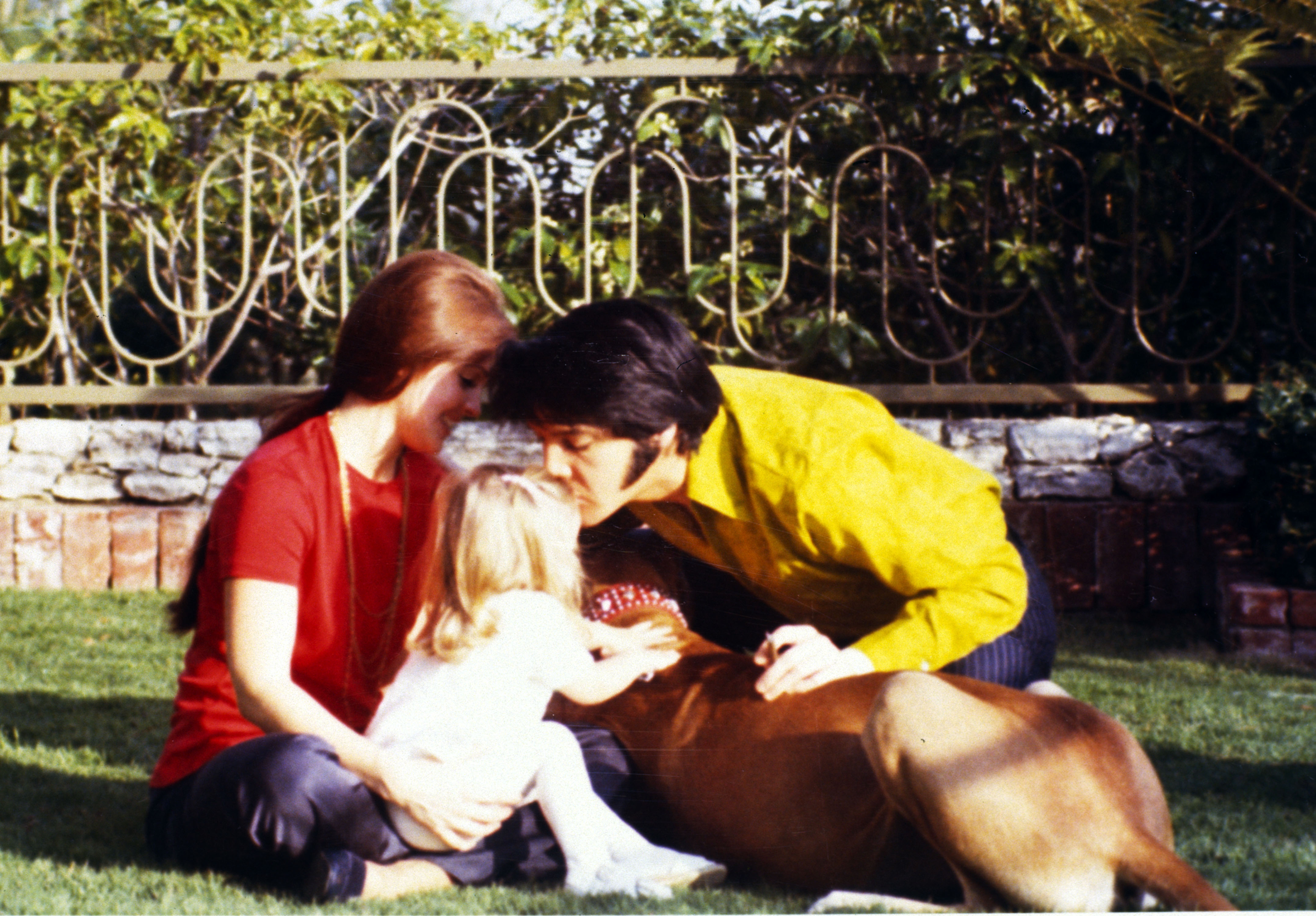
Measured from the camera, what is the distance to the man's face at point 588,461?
6.49 ft

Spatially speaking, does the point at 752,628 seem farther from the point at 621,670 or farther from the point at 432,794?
the point at 432,794

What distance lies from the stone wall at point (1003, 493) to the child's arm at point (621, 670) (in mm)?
1784

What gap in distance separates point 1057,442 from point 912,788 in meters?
2.78

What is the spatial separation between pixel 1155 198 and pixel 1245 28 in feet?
1.99

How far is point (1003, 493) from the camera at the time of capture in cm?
429

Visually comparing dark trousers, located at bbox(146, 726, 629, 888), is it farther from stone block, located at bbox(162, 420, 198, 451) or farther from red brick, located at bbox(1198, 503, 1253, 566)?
red brick, located at bbox(1198, 503, 1253, 566)

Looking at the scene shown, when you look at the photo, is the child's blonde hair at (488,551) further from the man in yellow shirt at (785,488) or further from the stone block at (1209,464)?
the stone block at (1209,464)

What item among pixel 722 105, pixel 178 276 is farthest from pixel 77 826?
pixel 722 105

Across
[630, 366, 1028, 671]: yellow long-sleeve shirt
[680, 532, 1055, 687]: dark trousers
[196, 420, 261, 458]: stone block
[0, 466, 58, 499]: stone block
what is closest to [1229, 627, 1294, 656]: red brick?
[680, 532, 1055, 687]: dark trousers

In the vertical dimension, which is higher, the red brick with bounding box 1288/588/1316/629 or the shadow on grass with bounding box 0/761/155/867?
the red brick with bounding box 1288/588/1316/629

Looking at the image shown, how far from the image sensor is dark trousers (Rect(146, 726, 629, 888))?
192 cm

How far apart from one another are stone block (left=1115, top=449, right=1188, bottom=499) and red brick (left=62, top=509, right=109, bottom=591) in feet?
12.3

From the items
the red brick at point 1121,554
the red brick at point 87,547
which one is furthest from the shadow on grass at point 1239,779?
the red brick at point 87,547

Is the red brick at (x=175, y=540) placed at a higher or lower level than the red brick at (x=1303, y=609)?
lower
